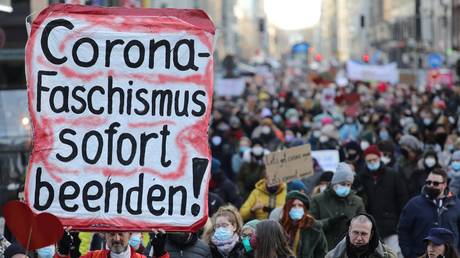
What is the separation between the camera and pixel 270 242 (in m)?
9.22

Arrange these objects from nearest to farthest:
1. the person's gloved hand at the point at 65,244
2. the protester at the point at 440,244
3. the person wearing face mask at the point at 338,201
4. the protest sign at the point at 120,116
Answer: the protest sign at the point at 120,116 → the person's gloved hand at the point at 65,244 → the protester at the point at 440,244 → the person wearing face mask at the point at 338,201

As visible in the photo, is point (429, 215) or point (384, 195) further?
point (384, 195)

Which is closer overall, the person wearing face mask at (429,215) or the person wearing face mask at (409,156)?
the person wearing face mask at (429,215)

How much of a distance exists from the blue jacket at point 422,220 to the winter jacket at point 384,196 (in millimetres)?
1988

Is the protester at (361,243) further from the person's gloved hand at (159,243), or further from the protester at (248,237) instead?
the person's gloved hand at (159,243)

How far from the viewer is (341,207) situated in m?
12.2

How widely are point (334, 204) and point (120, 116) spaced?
16.2 feet

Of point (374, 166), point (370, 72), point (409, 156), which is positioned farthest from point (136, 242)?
point (370, 72)

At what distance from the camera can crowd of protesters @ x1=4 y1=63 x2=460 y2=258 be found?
9.23m

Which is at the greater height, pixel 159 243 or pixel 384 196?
pixel 159 243

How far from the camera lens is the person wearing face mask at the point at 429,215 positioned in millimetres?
11789

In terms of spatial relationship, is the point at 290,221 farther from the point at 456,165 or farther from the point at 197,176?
the point at 456,165

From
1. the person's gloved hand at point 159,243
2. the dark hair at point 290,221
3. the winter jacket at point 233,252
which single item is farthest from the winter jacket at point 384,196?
the person's gloved hand at point 159,243

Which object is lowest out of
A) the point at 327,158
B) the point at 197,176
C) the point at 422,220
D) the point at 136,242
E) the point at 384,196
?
the point at 327,158
